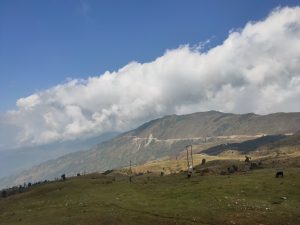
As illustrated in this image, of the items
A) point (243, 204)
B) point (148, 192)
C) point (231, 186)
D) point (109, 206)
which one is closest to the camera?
point (243, 204)

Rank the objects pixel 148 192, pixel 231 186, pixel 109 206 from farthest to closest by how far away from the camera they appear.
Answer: pixel 148 192 → pixel 231 186 → pixel 109 206

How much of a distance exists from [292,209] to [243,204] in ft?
23.4

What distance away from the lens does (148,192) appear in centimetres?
8350

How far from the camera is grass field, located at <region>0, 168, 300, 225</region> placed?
56875 millimetres

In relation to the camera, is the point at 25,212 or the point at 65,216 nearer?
the point at 65,216

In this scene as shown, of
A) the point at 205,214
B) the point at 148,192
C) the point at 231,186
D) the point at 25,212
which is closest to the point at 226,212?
the point at 205,214

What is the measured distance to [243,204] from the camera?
207ft

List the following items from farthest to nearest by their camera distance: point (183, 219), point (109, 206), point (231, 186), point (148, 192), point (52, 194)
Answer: point (52, 194) < point (148, 192) < point (231, 186) < point (109, 206) < point (183, 219)

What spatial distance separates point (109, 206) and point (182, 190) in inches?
611

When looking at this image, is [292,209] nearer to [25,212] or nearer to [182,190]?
[182,190]

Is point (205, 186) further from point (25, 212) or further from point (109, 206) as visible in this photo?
point (25, 212)

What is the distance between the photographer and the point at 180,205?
65812mm

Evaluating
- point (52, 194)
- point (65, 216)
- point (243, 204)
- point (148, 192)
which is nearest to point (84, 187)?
point (52, 194)

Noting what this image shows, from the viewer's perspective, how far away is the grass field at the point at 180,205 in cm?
5688
